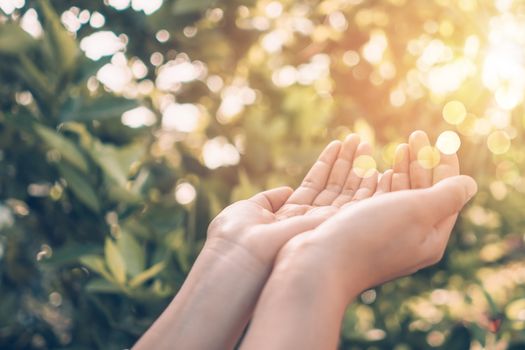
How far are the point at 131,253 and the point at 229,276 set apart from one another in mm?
251

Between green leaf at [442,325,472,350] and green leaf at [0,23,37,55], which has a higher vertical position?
green leaf at [0,23,37,55]

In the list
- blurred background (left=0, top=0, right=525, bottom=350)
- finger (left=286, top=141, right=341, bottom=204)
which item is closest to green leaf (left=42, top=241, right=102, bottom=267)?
blurred background (left=0, top=0, right=525, bottom=350)

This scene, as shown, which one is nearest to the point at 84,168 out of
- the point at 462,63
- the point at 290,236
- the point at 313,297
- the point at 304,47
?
the point at 290,236

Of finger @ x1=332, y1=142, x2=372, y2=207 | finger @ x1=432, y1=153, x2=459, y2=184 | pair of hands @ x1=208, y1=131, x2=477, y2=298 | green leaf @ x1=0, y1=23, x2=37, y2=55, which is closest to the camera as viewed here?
pair of hands @ x1=208, y1=131, x2=477, y2=298

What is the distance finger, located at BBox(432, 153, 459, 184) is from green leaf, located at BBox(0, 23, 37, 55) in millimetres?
776

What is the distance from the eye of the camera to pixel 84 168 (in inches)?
49.1

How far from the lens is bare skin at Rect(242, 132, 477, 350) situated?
0.88 metres

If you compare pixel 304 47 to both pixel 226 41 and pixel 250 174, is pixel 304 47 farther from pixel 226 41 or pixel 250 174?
pixel 250 174

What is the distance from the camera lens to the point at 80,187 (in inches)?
48.8

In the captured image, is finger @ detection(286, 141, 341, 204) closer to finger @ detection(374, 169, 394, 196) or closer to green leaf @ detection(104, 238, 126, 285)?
finger @ detection(374, 169, 394, 196)

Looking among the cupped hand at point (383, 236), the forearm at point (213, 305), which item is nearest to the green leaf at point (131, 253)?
the forearm at point (213, 305)

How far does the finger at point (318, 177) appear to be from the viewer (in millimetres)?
1201

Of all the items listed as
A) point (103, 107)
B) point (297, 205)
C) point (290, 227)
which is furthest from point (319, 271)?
point (103, 107)

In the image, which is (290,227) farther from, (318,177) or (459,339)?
(459,339)
